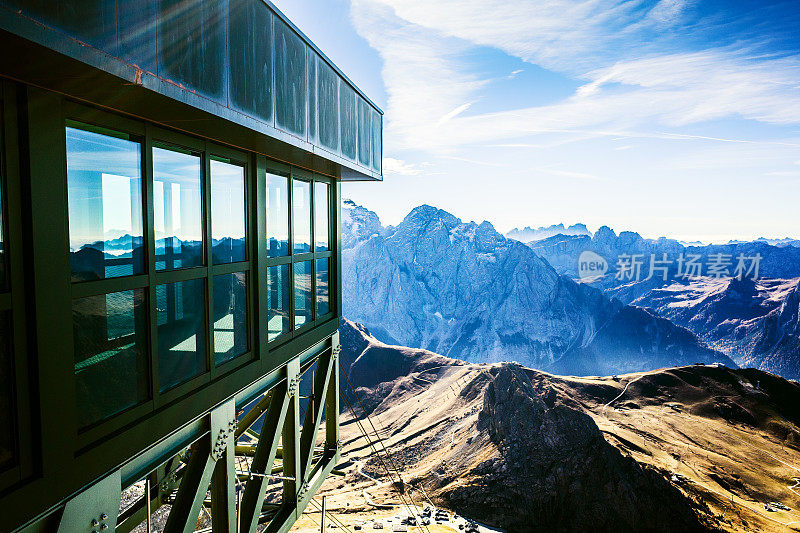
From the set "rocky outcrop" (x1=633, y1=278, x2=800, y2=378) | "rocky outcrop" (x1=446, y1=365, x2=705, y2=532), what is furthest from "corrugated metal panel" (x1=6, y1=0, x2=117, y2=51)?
"rocky outcrop" (x1=633, y1=278, x2=800, y2=378)

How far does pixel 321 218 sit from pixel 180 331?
3.04 meters

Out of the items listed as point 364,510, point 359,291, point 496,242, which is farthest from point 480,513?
point 496,242

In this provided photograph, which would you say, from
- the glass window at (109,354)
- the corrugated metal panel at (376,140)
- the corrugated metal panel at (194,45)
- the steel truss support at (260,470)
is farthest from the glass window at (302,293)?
the corrugated metal panel at (194,45)

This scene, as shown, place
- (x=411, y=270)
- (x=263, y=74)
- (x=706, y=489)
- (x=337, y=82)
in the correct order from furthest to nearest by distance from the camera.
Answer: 1. (x=411, y=270)
2. (x=706, y=489)
3. (x=337, y=82)
4. (x=263, y=74)

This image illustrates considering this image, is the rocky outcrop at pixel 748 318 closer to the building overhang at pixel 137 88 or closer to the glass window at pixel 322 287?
the glass window at pixel 322 287

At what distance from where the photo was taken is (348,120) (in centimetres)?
564

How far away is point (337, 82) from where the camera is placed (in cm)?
526

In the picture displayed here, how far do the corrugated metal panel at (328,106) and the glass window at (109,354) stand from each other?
263cm

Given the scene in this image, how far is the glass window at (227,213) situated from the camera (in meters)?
3.81

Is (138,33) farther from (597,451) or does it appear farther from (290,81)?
(597,451)

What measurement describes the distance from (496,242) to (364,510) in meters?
147

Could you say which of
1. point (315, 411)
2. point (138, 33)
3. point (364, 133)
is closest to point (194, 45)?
point (138, 33)

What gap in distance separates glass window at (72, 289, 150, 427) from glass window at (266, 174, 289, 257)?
71.7 inches

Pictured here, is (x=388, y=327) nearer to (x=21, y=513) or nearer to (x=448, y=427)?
(x=448, y=427)
